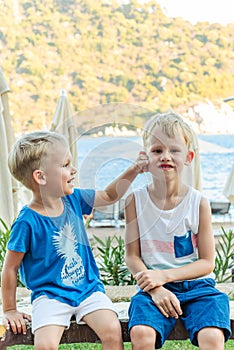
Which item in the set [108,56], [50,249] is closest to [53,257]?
[50,249]

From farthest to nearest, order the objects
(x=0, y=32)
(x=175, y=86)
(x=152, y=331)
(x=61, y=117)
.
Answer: (x=0, y=32) < (x=175, y=86) < (x=61, y=117) < (x=152, y=331)

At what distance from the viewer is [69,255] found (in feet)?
5.75

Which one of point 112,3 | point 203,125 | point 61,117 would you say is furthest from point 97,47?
point 61,117

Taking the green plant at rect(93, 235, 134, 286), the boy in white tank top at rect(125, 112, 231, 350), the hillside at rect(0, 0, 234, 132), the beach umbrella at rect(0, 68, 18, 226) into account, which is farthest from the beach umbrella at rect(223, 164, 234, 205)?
the hillside at rect(0, 0, 234, 132)

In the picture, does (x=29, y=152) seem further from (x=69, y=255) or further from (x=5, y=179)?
(x=5, y=179)

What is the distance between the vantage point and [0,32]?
80.5ft

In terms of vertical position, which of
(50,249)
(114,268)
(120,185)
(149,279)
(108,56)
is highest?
(108,56)

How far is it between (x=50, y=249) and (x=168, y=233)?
0.37 m

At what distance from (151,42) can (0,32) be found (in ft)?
21.4

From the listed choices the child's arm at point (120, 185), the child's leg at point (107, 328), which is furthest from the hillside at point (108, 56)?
the child's leg at point (107, 328)

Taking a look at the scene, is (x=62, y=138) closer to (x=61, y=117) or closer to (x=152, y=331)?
(x=152, y=331)

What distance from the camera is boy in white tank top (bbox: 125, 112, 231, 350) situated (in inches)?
67.4

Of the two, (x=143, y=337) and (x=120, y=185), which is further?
(x=120, y=185)

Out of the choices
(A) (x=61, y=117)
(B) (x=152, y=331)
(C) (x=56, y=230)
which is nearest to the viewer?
(B) (x=152, y=331)
